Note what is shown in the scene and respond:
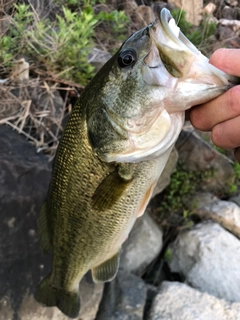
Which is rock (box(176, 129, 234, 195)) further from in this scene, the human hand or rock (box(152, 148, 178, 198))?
the human hand

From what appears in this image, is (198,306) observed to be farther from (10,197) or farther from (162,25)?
(162,25)

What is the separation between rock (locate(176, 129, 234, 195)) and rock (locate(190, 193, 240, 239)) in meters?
0.12

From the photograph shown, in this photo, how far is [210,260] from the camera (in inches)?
112

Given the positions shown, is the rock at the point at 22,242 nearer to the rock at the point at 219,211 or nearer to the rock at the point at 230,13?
the rock at the point at 219,211

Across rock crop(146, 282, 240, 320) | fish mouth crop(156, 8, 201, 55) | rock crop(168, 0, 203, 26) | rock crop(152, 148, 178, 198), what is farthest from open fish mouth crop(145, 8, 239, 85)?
rock crop(168, 0, 203, 26)

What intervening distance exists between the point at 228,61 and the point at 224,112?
15 cm

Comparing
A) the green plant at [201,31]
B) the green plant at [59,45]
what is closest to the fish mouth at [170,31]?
the green plant at [59,45]

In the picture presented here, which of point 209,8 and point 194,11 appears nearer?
point 194,11

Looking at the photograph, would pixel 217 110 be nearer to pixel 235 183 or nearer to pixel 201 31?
pixel 235 183

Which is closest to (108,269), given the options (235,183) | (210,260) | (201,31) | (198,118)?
(198,118)

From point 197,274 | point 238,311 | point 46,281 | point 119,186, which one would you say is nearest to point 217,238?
point 197,274

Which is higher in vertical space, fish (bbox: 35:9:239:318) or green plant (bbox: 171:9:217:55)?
fish (bbox: 35:9:239:318)

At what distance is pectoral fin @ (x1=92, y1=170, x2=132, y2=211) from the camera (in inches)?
54.0

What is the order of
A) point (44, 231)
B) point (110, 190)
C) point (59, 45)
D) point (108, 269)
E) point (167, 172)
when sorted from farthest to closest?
point (167, 172) → point (59, 45) → point (108, 269) → point (44, 231) → point (110, 190)
